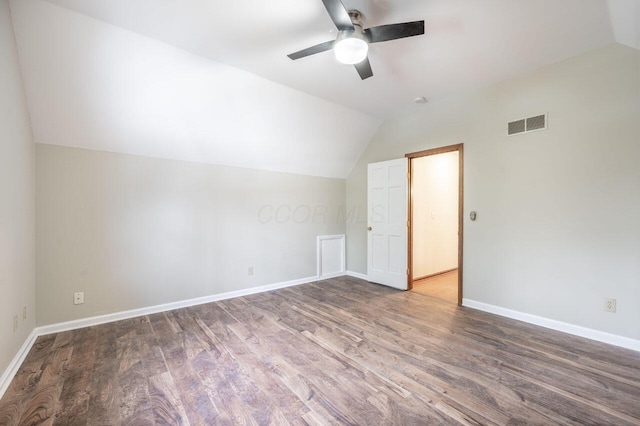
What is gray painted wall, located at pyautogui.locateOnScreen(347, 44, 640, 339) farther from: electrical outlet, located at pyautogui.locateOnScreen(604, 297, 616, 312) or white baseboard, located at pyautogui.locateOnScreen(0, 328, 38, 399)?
white baseboard, located at pyautogui.locateOnScreen(0, 328, 38, 399)

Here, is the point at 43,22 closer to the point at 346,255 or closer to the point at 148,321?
the point at 148,321

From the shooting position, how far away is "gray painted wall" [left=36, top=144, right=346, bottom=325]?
2738mm

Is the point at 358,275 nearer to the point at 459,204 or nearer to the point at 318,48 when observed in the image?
the point at 459,204

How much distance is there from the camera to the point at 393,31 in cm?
186

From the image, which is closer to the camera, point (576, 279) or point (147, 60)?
point (147, 60)

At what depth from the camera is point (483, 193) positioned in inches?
131

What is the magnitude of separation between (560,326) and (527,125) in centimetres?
220

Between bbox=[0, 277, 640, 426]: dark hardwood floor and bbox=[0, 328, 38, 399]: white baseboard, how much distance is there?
5 cm

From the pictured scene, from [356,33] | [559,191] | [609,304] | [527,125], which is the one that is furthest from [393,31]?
[609,304]

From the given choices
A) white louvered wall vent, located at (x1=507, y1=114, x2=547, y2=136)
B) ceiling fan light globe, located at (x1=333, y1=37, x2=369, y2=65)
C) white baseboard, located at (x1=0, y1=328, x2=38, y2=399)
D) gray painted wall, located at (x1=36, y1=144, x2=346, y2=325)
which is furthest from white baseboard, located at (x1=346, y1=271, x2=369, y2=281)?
white baseboard, located at (x1=0, y1=328, x2=38, y2=399)

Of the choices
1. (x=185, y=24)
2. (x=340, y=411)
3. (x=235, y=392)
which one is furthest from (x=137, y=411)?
(x=185, y=24)

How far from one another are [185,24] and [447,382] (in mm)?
3488

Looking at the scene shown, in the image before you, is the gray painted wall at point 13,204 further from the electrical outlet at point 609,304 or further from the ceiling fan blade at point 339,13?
the electrical outlet at point 609,304

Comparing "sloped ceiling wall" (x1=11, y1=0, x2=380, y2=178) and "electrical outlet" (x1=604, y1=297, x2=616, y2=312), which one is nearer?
"sloped ceiling wall" (x1=11, y1=0, x2=380, y2=178)
